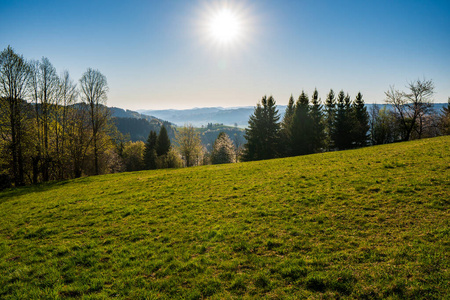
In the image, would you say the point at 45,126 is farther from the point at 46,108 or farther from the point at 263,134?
the point at 263,134

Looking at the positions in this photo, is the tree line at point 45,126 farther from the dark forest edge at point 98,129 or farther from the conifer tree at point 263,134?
the conifer tree at point 263,134

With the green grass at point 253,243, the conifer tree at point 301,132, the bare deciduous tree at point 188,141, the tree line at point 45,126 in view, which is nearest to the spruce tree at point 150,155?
the bare deciduous tree at point 188,141

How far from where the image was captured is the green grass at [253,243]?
523 centimetres

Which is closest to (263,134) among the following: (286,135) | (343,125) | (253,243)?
(286,135)

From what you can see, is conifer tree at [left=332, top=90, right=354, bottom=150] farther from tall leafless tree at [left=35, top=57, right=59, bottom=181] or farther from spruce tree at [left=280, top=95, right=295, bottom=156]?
tall leafless tree at [left=35, top=57, right=59, bottom=181]

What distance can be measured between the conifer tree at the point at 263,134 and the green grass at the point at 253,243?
3595 cm

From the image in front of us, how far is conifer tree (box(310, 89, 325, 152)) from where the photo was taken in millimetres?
46600

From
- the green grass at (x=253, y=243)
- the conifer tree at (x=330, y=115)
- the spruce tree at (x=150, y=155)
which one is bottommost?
the green grass at (x=253, y=243)

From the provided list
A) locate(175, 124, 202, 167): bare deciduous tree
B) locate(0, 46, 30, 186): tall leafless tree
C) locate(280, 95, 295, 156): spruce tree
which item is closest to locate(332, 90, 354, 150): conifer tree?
locate(280, 95, 295, 156): spruce tree

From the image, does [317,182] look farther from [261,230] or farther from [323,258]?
[323,258]

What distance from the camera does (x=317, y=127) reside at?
4734 cm

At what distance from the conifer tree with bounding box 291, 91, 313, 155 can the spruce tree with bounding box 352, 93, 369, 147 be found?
12824 millimetres

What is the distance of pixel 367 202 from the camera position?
29.2ft

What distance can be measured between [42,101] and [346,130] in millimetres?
61739
